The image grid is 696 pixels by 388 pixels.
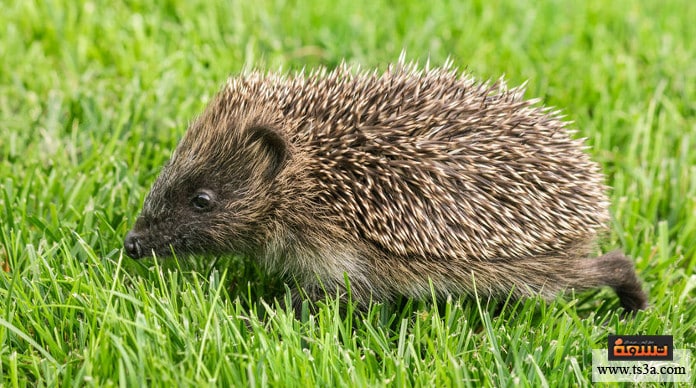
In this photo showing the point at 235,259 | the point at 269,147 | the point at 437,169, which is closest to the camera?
the point at 437,169

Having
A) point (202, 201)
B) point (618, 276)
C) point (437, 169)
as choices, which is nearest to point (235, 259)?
point (202, 201)

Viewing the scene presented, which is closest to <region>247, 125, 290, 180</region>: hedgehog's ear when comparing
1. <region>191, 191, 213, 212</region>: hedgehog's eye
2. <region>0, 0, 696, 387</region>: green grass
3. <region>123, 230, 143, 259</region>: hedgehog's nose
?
<region>191, 191, 213, 212</region>: hedgehog's eye

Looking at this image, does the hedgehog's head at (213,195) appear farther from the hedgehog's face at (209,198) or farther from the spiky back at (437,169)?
the spiky back at (437,169)

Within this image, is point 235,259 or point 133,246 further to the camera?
point 235,259

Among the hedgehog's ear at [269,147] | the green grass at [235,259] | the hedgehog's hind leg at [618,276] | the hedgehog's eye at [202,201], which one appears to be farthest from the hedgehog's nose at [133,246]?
the hedgehog's hind leg at [618,276]

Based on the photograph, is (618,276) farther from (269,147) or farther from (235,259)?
(235,259)

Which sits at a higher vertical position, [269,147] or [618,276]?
[269,147]

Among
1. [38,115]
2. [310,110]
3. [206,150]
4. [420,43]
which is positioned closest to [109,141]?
[38,115]
